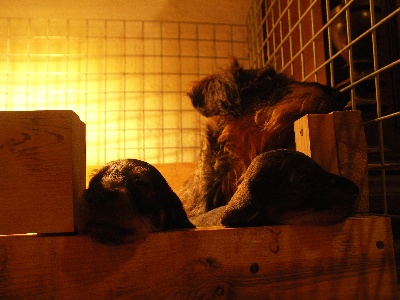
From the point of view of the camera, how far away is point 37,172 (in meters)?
0.87

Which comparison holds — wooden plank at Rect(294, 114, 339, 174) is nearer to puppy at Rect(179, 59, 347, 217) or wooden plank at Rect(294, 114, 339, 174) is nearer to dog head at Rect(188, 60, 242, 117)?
puppy at Rect(179, 59, 347, 217)

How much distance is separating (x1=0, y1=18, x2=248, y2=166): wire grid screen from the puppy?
1.55 m

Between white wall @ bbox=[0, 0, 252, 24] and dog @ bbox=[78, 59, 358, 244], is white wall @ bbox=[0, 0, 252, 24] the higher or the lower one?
the higher one

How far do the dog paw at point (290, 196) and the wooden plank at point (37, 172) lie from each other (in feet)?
1.26

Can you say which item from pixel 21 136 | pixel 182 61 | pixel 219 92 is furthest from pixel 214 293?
pixel 182 61

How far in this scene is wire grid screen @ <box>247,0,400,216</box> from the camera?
6.40 ft

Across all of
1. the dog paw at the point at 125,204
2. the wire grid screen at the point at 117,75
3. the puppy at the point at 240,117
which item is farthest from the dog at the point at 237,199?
the wire grid screen at the point at 117,75

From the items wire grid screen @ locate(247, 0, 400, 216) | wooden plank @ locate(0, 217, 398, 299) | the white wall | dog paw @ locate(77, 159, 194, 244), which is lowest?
wooden plank @ locate(0, 217, 398, 299)

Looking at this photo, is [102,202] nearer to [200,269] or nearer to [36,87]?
[200,269]

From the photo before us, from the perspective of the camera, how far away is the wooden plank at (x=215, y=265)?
2.79 feet

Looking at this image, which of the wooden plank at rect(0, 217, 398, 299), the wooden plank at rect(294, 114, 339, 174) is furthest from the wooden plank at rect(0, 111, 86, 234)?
the wooden plank at rect(294, 114, 339, 174)

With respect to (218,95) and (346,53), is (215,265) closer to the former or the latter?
(218,95)

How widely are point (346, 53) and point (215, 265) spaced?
183 cm

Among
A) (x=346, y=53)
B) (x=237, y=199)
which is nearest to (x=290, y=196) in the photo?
(x=237, y=199)
